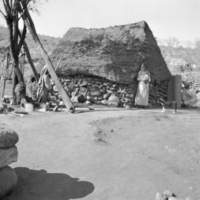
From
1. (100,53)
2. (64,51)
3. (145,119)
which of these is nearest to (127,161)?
(145,119)

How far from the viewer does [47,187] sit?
13.0 feet

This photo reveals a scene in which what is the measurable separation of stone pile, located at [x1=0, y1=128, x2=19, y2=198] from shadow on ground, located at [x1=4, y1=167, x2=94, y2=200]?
0.16 m

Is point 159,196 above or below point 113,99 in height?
below

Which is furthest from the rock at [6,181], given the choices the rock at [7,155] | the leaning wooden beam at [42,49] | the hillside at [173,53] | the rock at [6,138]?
the hillside at [173,53]

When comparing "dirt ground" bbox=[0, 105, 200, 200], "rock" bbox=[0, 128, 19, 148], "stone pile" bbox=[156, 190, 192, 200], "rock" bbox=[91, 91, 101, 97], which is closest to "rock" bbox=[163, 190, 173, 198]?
"stone pile" bbox=[156, 190, 192, 200]

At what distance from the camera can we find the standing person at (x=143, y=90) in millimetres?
10391

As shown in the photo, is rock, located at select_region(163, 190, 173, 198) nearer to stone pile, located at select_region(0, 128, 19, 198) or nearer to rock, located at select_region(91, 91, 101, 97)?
stone pile, located at select_region(0, 128, 19, 198)

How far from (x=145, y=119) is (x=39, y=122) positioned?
2.79 m

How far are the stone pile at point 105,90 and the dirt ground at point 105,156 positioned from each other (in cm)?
341

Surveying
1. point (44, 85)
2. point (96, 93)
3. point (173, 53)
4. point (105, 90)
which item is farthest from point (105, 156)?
point (173, 53)

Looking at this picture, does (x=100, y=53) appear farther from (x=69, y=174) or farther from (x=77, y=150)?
(x=69, y=174)

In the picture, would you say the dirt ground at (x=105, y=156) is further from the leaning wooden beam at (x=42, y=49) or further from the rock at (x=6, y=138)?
the leaning wooden beam at (x=42, y=49)

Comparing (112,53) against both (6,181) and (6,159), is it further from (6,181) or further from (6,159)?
(6,181)

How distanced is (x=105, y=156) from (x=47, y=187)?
1301 mm
